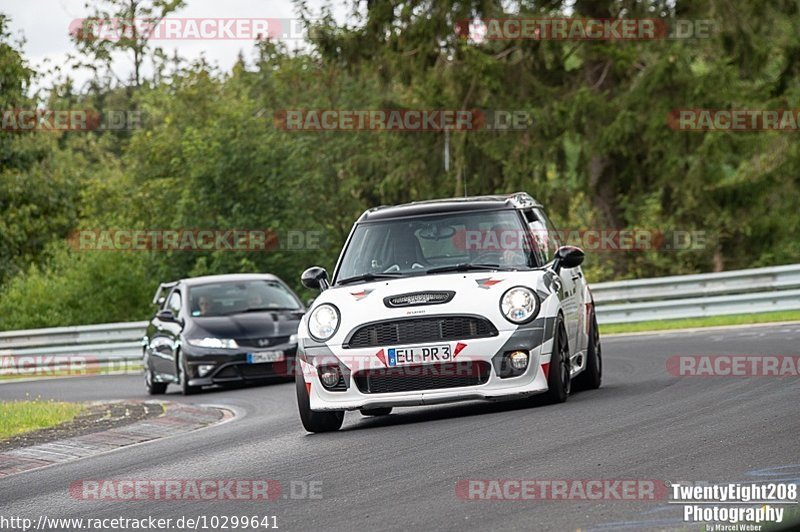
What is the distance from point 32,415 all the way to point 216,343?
12.4 feet

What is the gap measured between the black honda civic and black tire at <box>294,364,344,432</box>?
752cm

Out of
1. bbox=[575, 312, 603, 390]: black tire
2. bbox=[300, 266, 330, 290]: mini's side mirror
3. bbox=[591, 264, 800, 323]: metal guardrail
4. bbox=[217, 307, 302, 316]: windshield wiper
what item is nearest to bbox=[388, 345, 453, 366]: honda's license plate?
bbox=[300, 266, 330, 290]: mini's side mirror

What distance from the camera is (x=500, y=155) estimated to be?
34.8 m

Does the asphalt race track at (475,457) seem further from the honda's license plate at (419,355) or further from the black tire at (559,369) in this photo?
the honda's license plate at (419,355)

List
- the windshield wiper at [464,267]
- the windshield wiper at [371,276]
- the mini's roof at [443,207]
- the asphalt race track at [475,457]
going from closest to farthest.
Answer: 1. the asphalt race track at [475,457]
2. the windshield wiper at [464,267]
3. the windshield wiper at [371,276]
4. the mini's roof at [443,207]

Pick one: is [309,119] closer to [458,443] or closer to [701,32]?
[701,32]

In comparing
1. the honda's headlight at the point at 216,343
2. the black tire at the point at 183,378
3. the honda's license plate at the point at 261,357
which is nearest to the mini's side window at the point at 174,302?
the black tire at the point at 183,378

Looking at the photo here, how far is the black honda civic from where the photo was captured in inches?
738

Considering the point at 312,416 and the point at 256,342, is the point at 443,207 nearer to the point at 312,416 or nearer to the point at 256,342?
the point at 312,416

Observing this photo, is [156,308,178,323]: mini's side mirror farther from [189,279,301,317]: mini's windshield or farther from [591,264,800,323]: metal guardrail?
[591,264,800,323]: metal guardrail

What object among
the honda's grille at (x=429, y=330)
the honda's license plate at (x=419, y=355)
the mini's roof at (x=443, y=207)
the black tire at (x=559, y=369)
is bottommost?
the black tire at (x=559, y=369)

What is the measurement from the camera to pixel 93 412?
52.3ft

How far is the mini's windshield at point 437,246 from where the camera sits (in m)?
11.6

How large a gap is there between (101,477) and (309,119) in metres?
36.9
